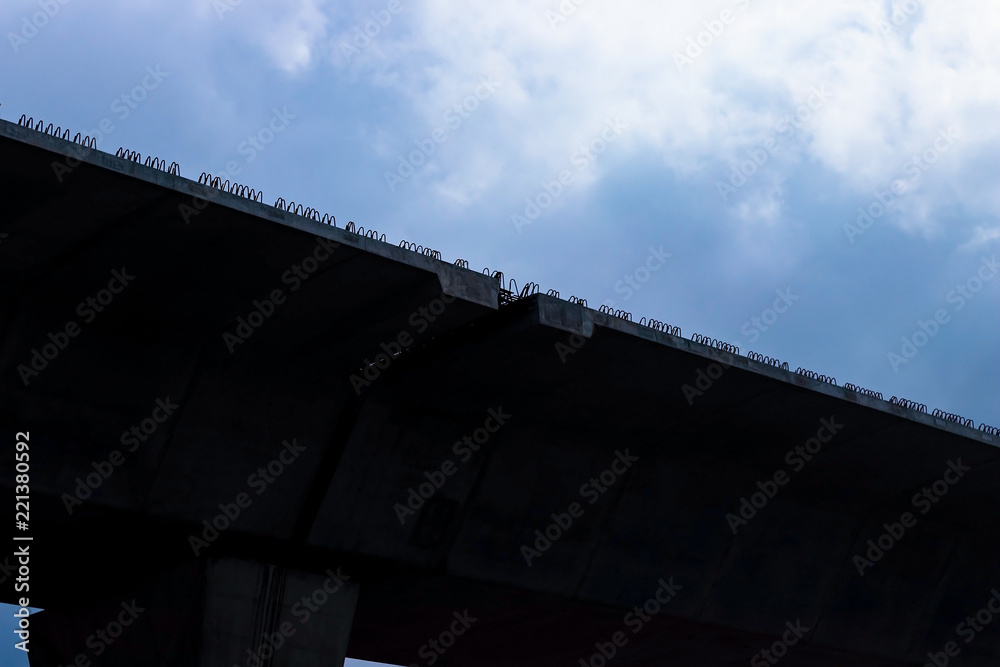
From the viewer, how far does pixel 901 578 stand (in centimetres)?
2384

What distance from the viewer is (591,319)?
1612cm

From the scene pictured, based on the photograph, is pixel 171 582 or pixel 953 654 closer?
pixel 171 582

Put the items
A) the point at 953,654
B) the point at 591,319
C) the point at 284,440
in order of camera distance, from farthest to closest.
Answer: the point at 953,654
the point at 284,440
the point at 591,319

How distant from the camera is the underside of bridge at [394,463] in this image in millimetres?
14859

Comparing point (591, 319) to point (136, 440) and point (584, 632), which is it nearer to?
point (136, 440)

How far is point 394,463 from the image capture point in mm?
18109

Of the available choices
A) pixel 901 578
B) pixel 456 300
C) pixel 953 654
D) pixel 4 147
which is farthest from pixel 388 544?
pixel 953 654

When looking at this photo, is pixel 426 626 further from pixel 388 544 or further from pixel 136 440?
pixel 136 440

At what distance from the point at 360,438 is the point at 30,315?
5139mm

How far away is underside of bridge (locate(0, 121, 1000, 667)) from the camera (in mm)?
14859

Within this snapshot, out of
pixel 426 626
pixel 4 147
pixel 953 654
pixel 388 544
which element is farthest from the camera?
pixel 953 654

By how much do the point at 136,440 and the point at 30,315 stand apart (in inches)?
91.4

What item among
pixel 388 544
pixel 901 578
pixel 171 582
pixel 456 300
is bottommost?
pixel 171 582

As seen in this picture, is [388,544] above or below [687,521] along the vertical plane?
below
